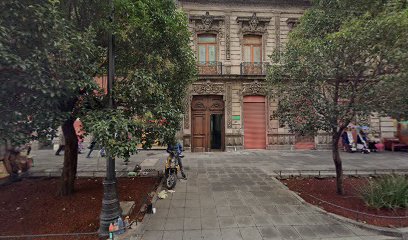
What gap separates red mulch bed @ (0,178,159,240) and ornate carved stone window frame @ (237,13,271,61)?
38.2 ft

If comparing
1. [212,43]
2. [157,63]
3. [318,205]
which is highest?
[212,43]

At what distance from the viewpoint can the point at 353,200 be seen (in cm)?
572

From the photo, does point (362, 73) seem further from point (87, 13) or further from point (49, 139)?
point (49, 139)

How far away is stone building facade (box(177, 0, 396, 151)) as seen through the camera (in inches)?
559

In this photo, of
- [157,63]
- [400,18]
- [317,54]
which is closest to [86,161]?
[157,63]

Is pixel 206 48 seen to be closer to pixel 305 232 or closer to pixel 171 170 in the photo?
pixel 171 170

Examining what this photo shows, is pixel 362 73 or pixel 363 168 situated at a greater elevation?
pixel 362 73

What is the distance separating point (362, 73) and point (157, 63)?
5424 mm

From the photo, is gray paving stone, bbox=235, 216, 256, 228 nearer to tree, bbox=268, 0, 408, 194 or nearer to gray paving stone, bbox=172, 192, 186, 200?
gray paving stone, bbox=172, 192, 186, 200

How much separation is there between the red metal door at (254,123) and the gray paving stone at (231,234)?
10.5 meters

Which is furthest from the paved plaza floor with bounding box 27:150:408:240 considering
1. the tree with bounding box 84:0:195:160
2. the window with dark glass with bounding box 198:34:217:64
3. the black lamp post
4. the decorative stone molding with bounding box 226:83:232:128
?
the window with dark glass with bounding box 198:34:217:64

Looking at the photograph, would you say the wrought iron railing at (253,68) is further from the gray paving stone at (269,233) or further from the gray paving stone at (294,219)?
the gray paving stone at (269,233)

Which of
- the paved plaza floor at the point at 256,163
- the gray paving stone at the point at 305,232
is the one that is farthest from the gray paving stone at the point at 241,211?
the paved plaza floor at the point at 256,163

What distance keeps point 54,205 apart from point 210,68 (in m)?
11.5
